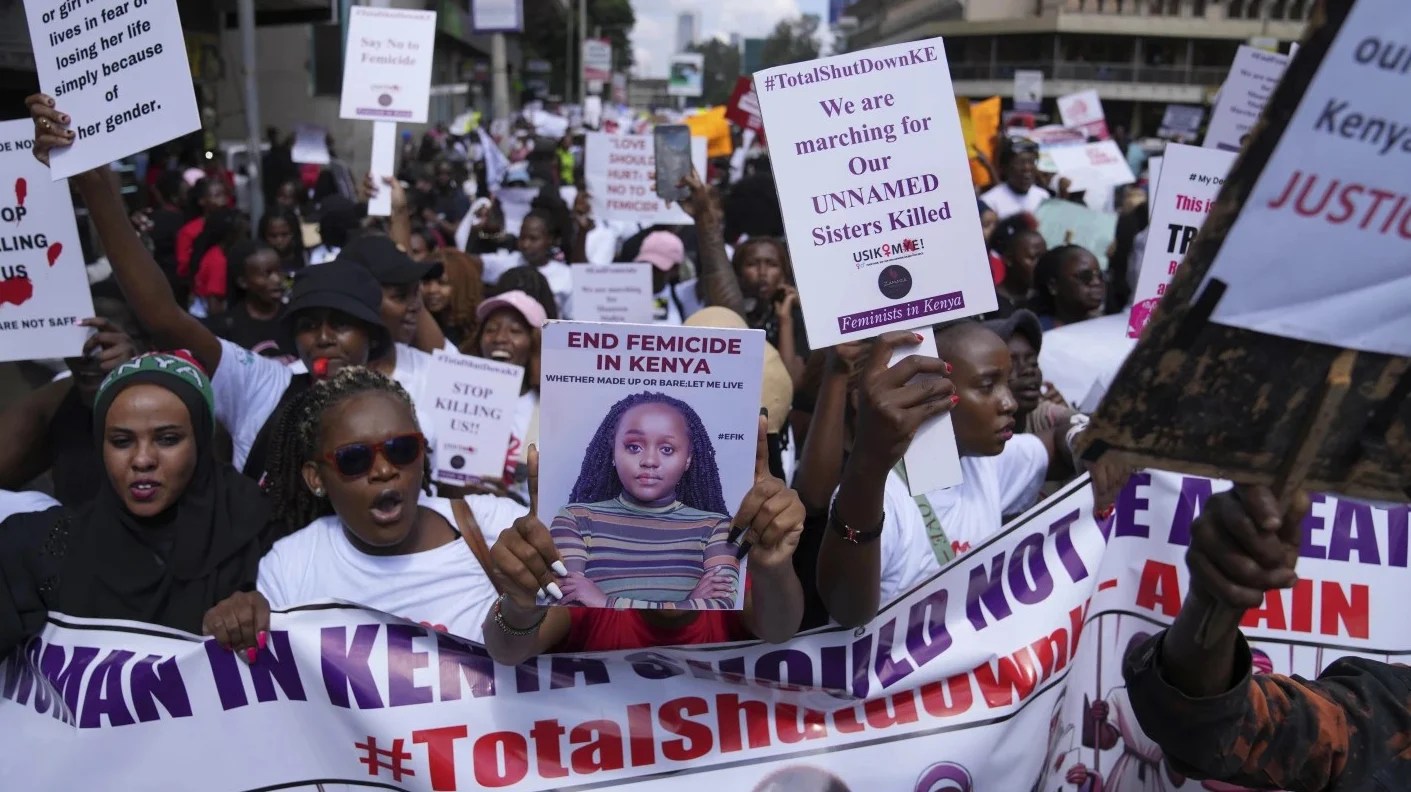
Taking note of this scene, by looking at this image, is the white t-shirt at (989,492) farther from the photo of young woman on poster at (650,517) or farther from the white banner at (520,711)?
the photo of young woman on poster at (650,517)

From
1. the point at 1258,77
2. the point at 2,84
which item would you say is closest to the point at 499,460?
the point at 1258,77

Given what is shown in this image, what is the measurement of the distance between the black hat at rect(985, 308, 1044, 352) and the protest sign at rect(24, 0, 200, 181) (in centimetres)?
236

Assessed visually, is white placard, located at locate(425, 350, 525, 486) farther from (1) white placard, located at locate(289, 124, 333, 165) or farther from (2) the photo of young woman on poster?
(1) white placard, located at locate(289, 124, 333, 165)

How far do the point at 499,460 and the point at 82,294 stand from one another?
138 cm

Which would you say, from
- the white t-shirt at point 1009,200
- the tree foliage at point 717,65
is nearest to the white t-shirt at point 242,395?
the white t-shirt at point 1009,200

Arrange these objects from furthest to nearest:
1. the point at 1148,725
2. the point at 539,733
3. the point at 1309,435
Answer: the point at 539,733, the point at 1148,725, the point at 1309,435

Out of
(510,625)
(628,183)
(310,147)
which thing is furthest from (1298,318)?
(310,147)

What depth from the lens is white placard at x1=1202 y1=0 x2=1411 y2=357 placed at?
4.14 ft

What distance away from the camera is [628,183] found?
26.8 feet

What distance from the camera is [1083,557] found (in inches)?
102

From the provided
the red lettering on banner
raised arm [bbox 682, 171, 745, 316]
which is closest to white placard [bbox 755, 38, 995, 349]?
the red lettering on banner

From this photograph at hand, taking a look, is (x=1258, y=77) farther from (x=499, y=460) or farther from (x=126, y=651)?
(x=126, y=651)

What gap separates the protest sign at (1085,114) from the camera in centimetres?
1199

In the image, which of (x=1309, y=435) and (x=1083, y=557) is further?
(x=1083, y=557)
